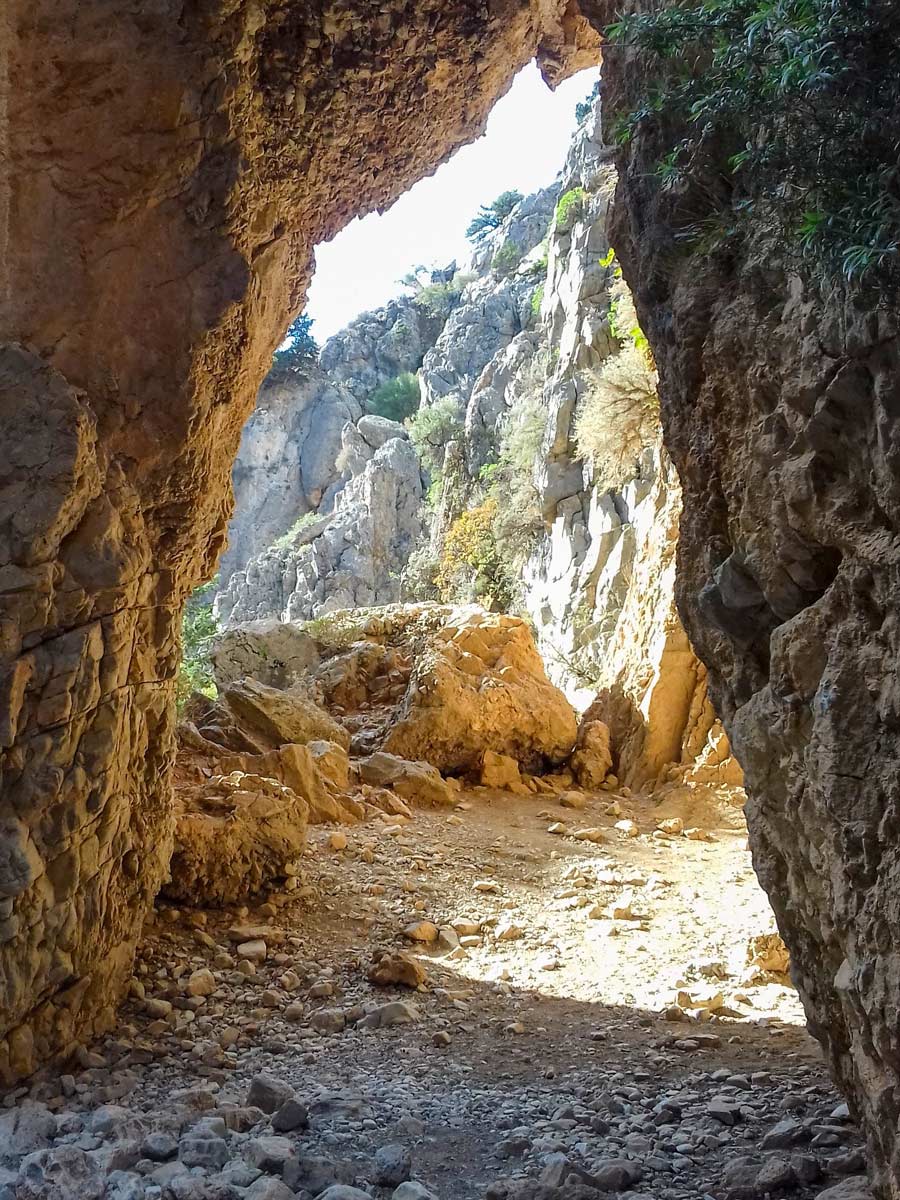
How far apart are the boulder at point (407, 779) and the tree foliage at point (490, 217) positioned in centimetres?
3003

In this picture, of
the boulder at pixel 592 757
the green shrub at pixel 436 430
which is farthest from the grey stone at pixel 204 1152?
the green shrub at pixel 436 430

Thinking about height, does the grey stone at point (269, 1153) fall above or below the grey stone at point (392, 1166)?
below

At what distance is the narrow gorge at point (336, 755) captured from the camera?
272 cm

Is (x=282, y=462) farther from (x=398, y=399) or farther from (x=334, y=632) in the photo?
(x=334, y=632)

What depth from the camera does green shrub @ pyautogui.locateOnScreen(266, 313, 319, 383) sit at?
33.4 metres

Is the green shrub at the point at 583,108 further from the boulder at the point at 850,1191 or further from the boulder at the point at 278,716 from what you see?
the boulder at the point at 850,1191

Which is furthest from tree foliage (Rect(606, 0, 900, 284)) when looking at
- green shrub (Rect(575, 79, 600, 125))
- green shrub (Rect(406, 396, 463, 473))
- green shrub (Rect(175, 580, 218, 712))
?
green shrub (Rect(575, 79, 600, 125))

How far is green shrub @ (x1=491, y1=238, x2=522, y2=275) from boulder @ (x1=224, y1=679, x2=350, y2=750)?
2433 cm

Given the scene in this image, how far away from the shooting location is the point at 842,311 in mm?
2682

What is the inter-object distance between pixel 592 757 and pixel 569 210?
46.0ft

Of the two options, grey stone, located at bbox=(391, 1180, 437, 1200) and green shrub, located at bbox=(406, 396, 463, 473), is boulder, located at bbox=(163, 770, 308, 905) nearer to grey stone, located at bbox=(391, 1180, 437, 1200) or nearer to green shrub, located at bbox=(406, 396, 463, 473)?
grey stone, located at bbox=(391, 1180, 437, 1200)

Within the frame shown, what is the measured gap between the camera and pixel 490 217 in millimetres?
35844

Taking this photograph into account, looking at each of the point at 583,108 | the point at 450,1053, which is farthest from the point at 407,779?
the point at 583,108

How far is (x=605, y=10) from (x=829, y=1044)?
5.26m
